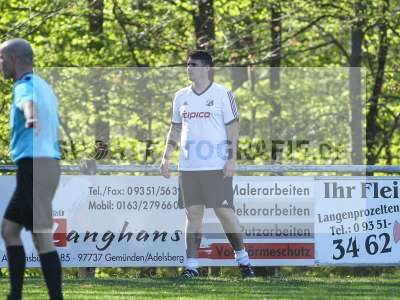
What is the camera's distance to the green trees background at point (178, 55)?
25.8 metres

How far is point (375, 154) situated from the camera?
27.9 m

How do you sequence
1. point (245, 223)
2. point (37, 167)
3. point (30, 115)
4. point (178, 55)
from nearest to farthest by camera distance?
point (30, 115) < point (37, 167) < point (245, 223) < point (178, 55)

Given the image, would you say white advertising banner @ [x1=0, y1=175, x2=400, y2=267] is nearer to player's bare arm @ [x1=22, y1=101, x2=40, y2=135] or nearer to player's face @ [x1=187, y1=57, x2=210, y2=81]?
player's face @ [x1=187, y1=57, x2=210, y2=81]

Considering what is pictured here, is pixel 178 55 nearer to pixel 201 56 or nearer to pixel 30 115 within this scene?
pixel 201 56

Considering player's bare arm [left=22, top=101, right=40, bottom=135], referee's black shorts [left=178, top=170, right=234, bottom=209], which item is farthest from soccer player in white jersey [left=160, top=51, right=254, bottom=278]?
player's bare arm [left=22, top=101, right=40, bottom=135]

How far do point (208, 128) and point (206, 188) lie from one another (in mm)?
641

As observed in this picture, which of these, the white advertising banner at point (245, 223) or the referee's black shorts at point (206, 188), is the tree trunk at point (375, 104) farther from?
the referee's black shorts at point (206, 188)

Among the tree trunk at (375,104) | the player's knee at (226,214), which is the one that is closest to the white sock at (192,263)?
the player's knee at (226,214)

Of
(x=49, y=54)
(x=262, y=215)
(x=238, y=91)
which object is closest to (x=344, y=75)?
(x=238, y=91)

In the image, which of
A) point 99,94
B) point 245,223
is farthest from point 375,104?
point 245,223

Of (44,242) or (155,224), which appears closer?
(44,242)

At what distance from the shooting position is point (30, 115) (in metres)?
7.21

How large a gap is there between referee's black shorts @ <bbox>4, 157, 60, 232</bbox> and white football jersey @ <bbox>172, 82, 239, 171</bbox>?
146 inches

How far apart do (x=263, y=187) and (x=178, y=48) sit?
13998 mm
